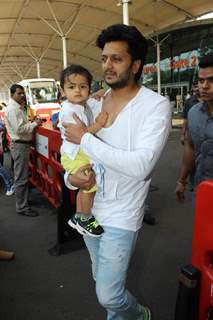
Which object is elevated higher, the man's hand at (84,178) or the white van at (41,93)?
the white van at (41,93)

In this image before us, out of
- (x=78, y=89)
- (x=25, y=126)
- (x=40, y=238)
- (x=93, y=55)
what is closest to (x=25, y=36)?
(x=93, y=55)

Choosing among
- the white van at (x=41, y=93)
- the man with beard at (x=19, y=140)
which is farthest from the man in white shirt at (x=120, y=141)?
the white van at (x=41, y=93)

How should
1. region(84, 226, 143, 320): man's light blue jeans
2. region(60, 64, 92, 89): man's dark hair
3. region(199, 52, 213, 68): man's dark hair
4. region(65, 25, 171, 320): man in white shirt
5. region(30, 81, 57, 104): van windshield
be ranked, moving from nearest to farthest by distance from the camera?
region(65, 25, 171, 320): man in white shirt
region(84, 226, 143, 320): man's light blue jeans
region(60, 64, 92, 89): man's dark hair
region(199, 52, 213, 68): man's dark hair
region(30, 81, 57, 104): van windshield

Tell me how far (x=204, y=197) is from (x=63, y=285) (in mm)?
2083

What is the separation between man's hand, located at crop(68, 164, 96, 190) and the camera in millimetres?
2082

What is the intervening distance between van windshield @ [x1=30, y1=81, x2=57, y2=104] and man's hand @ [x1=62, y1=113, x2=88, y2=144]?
2019cm

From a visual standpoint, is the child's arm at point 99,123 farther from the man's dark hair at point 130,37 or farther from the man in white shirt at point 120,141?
the man's dark hair at point 130,37

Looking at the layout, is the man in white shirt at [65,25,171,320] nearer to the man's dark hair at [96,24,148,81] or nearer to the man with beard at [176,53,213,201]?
the man's dark hair at [96,24,148,81]

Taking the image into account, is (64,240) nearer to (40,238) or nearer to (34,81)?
(40,238)

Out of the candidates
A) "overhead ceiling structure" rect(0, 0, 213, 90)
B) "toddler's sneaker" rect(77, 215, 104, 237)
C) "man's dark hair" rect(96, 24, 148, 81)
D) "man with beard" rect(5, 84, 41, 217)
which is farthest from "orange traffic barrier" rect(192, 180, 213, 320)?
"overhead ceiling structure" rect(0, 0, 213, 90)

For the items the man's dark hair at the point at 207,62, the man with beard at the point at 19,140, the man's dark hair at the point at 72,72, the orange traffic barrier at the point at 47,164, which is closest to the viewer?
the man's dark hair at the point at 72,72

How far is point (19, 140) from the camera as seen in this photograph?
18.1 feet

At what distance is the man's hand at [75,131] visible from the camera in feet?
6.52

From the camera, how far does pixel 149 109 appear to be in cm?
192
